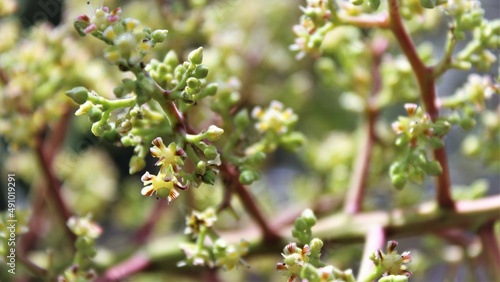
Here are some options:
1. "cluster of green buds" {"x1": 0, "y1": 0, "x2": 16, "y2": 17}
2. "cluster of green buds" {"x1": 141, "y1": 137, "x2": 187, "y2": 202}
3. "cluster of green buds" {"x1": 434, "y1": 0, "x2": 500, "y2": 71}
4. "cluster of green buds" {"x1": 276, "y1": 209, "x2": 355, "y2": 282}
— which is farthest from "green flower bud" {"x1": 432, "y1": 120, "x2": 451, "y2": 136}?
"cluster of green buds" {"x1": 0, "y1": 0, "x2": 16, "y2": 17}

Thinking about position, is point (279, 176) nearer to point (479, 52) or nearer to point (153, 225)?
point (153, 225)

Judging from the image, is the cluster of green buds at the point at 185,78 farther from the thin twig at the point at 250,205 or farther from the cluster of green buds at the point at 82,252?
the cluster of green buds at the point at 82,252

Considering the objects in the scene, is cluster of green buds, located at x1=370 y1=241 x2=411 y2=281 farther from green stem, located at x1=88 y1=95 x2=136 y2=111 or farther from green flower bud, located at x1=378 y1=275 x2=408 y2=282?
green stem, located at x1=88 y1=95 x2=136 y2=111

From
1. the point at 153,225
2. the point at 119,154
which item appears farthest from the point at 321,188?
the point at 119,154

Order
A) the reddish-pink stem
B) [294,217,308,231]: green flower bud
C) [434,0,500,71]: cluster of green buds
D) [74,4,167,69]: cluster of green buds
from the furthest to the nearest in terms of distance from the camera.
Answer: the reddish-pink stem < [434,0,500,71]: cluster of green buds < [294,217,308,231]: green flower bud < [74,4,167,69]: cluster of green buds

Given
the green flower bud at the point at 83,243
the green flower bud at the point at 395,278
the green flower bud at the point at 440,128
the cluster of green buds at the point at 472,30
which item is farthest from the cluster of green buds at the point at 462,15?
the green flower bud at the point at 83,243

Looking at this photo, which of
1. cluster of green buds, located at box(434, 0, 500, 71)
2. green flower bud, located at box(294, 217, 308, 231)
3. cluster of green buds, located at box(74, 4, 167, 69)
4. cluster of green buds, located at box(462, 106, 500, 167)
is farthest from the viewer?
cluster of green buds, located at box(462, 106, 500, 167)

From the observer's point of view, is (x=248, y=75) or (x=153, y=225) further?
(x=248, y=75)
